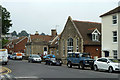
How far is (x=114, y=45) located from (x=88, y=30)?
1216 cm

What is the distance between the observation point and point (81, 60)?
27906mm

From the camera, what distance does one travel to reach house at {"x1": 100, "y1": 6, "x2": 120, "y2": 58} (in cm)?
3281

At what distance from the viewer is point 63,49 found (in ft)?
159

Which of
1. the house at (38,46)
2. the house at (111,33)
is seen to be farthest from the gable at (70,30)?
the house at (38,46)

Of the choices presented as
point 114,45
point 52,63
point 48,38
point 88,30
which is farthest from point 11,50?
point 114,45

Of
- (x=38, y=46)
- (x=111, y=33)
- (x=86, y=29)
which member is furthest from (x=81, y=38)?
(x=38, y=46)

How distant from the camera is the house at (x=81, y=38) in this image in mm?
42000

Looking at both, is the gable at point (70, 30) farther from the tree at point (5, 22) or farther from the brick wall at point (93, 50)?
the tree at point (5, 22)

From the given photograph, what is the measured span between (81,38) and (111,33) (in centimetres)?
864

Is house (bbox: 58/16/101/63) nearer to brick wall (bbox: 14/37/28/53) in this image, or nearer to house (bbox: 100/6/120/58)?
house (bbox: 100/6/120/58)

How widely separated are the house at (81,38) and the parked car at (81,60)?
1033 centimetres

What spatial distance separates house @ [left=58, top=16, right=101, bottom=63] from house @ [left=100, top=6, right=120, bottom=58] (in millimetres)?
5341

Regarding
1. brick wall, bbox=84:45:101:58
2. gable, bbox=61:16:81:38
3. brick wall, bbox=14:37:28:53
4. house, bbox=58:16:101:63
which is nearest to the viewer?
brick wall, bbox=84:45:101:58

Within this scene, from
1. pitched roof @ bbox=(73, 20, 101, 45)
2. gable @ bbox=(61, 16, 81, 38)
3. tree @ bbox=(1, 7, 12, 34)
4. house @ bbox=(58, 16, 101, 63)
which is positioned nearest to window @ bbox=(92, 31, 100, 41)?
house @ bbox=(58, 16, 101, 63)
